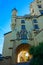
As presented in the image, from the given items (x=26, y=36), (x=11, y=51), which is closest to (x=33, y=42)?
(x=26, y=36)

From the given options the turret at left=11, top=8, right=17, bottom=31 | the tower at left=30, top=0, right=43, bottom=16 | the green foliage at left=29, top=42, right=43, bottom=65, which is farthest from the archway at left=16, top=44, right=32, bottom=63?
the tower at left=30, top=0, right=43, bottom=16

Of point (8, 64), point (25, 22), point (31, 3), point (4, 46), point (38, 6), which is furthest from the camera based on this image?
point (31, 3)

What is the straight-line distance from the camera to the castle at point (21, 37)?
92.4 ft

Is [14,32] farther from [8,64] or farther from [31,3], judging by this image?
[31,3]

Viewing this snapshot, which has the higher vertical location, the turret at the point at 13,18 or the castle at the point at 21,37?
the turret at the point at 13,18

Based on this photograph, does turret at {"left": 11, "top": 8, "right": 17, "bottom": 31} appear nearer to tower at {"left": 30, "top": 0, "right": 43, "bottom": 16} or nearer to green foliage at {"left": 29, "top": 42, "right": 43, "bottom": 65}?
tower at {"left": 30, "top": 0, "right": 43, "bottom": 16}

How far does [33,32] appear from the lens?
103 ft

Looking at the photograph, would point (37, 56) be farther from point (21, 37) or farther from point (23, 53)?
point (23, 53)

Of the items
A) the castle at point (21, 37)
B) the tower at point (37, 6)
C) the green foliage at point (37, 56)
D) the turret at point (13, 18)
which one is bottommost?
the green foliage at point (37, 56)

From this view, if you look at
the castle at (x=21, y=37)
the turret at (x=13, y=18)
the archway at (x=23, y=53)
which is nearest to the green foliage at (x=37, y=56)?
the castle at (x=21, y=37)

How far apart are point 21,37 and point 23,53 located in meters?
4.70

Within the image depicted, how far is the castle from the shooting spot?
28170mm

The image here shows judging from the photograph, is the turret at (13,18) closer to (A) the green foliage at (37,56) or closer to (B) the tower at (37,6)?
(B) the tower at (37,6)

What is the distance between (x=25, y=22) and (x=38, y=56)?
17.2 meters
